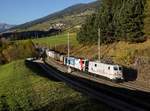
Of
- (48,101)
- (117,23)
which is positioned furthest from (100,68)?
(48,101)

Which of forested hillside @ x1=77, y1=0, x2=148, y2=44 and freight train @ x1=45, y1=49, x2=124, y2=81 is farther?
forested hillside @ x1=77, y1=0, x2=148, y2=44

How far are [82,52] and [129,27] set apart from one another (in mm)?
40991

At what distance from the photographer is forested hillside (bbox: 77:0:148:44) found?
8931 cm

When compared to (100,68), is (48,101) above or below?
above

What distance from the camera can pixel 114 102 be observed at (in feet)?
128

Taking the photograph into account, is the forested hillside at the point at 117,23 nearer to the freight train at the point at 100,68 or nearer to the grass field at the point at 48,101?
the freight train at the point at 100,68

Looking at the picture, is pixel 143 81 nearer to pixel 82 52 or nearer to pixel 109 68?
pixel 109 68

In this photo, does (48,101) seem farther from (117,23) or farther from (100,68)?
(117,23)

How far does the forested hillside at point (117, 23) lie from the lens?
293ft

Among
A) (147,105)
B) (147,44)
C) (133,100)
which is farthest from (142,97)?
(147,44)

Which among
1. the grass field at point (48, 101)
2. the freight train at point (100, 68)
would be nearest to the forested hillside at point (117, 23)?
the freight train at point (100, 68)

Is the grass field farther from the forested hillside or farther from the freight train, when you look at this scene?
the forested hillside

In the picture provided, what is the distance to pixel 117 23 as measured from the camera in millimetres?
98625

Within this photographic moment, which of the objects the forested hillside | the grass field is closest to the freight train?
the forested hillside
